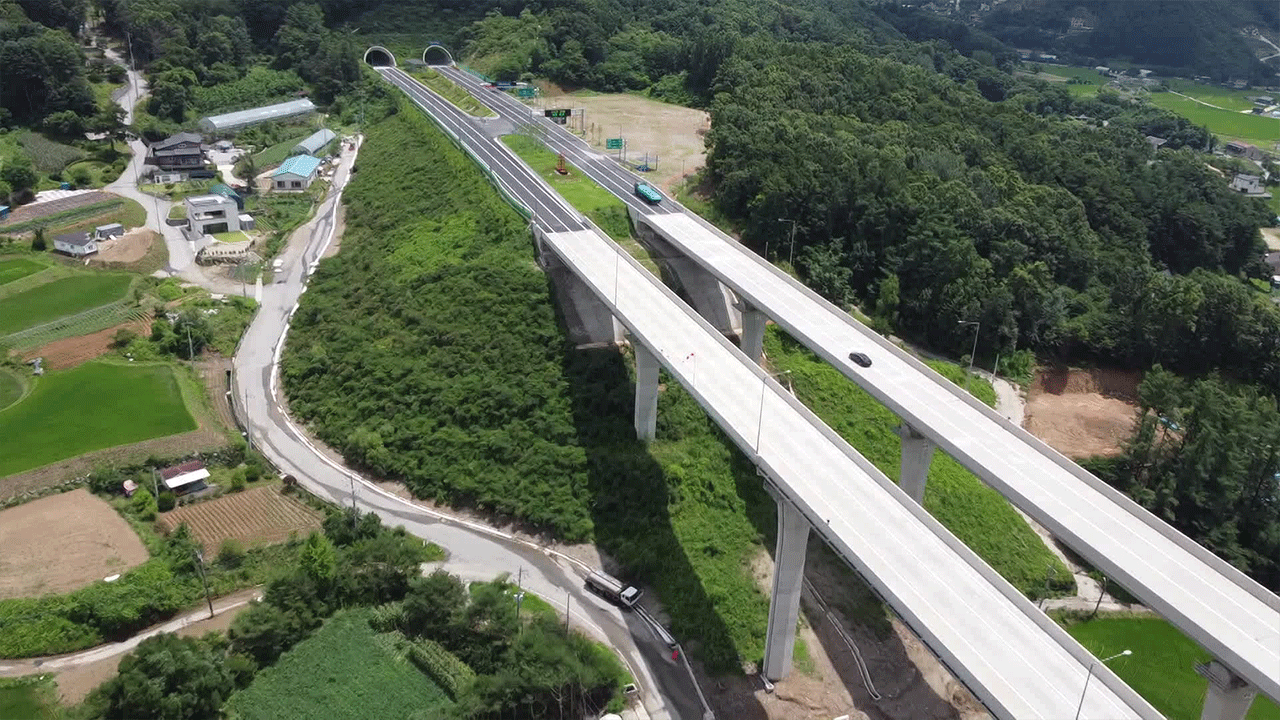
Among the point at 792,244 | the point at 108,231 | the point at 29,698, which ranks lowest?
the point at 29,698

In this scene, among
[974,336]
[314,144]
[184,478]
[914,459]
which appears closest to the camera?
[914,459]

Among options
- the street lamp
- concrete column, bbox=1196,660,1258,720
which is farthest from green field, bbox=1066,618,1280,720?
the street lamp

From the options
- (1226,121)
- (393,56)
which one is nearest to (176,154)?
(393,56)

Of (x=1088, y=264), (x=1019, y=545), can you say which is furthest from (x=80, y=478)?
(x=1088, y=264)

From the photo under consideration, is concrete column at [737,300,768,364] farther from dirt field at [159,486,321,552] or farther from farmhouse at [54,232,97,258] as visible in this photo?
farmhouse at [54,232,97,258]

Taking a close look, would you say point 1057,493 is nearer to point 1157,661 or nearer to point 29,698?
point 1157,661

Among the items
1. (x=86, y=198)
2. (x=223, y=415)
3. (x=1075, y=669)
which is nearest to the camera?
(x=1075, y=669)

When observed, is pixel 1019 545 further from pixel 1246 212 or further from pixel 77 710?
pixel 1246 212
